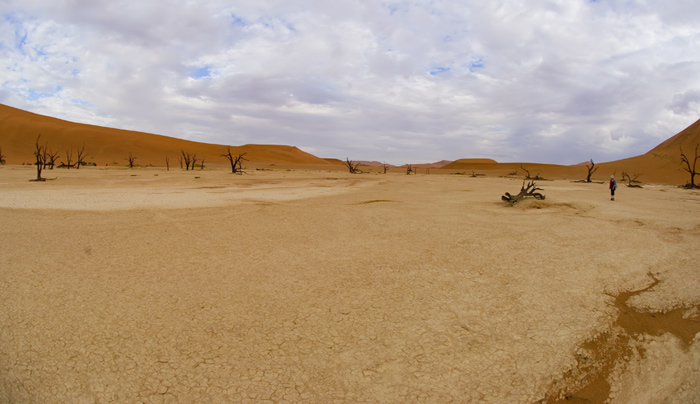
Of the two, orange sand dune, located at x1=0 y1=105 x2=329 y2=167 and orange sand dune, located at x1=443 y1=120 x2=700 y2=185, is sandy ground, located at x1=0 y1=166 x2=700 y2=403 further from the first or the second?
orange sand dune, located at x1=0 y1=105 x2=329 y2=167

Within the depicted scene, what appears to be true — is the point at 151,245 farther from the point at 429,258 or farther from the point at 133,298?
the point at 429,258

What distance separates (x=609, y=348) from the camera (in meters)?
2.54

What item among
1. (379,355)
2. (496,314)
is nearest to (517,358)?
(496,314)

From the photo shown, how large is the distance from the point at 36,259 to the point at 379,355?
3.79 metres

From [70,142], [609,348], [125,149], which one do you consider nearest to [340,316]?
[609,348]

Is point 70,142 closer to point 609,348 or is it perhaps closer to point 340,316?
point 340,316

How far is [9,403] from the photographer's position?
1960 millimetres

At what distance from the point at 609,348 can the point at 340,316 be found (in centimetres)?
183

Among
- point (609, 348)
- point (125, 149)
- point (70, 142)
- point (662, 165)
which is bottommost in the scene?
point (609, 348)

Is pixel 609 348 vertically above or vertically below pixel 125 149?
below

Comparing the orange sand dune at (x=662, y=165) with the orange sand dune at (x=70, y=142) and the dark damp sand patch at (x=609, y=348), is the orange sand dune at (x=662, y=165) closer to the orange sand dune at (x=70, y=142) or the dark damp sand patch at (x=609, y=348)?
the dark damp sand patch at (x=609, y=348)

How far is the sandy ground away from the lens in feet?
7.02

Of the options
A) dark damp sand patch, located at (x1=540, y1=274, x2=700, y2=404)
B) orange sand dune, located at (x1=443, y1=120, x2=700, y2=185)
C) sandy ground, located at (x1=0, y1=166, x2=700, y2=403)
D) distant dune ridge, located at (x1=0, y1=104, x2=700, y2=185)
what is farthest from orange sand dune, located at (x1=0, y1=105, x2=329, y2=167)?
dark damp sand patch, located at (x1=540, y1=274, x2=700, y2=404)

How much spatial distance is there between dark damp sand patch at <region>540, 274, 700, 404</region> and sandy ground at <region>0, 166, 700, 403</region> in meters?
0.01
